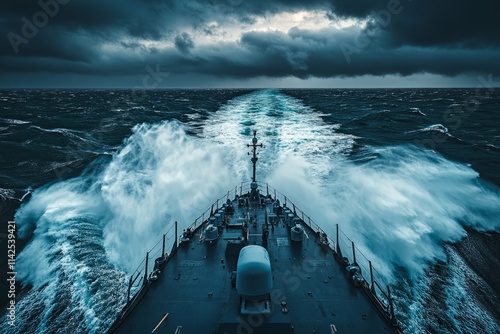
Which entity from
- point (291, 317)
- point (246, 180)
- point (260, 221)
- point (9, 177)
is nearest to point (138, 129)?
point (9, 177)

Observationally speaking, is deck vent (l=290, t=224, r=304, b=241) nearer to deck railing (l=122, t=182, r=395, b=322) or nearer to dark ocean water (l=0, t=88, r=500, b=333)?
deck railing (l=122, t=182, r=395, b=322)

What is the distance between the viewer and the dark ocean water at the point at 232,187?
1842 centimetres

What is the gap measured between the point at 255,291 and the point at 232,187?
83.9 ft

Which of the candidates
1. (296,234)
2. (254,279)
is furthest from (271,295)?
(296,234)

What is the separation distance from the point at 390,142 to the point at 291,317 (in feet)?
155

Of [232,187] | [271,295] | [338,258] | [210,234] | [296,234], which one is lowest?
[232,187]

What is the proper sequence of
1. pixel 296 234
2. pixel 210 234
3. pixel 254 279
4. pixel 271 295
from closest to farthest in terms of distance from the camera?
pixel 254 279 < pixel 271 295 < pixel 296 234 < pixel 210 234

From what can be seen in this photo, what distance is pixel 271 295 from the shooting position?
1396 cm

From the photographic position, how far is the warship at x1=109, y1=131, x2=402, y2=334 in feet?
39.5

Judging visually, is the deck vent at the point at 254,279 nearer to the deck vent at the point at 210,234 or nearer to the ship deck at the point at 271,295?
the ship deck at the point at 271,295

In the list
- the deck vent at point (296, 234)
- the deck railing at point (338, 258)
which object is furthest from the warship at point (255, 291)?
the deck railing at point (338, 258)

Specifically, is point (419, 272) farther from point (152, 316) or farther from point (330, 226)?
point (152, 316)

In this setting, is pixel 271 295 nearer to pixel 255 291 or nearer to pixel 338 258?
pixel 255 291

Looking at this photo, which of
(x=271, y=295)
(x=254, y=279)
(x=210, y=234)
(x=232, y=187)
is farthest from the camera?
(x=232, y=187)
